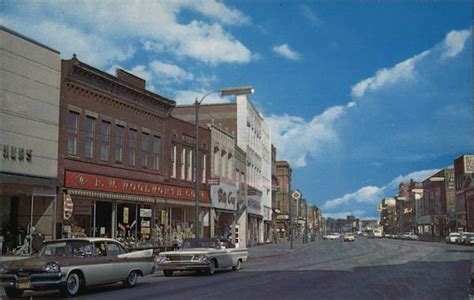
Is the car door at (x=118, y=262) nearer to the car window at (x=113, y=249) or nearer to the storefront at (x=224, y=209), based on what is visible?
the car window at (x=113, y=249)

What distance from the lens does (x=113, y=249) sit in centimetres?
1788

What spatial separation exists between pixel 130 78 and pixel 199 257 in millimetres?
15126

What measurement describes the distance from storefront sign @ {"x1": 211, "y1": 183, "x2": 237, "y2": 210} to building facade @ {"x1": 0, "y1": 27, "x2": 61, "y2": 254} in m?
19.5

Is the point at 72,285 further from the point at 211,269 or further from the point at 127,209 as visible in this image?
the point at 127,209

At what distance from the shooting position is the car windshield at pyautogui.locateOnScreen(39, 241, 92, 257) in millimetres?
16266

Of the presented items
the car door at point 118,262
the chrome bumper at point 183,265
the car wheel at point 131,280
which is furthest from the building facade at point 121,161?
the car door at point 118,262

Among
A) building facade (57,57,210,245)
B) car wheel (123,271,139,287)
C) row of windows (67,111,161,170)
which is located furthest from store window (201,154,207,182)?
car wheel (123,271,139,287)

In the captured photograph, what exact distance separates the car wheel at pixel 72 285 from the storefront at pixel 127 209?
11785 millimetres

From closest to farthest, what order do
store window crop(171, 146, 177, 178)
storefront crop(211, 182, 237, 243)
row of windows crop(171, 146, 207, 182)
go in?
store window crop(171, 146, 177, 178), row of windows crop(171, 146, 207, 182), storefront crop(211, 182, 237, 243)

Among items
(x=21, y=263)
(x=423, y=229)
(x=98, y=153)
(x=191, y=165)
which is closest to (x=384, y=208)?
(x=423, y=229)

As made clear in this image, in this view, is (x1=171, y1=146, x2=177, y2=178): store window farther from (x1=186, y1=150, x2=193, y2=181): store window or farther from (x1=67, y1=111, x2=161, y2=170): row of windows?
(x1=186, y1=150, x2=193, y2=181): store window

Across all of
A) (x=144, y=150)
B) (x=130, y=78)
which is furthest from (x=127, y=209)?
(x=130, y=78)

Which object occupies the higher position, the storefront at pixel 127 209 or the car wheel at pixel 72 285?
the storefront at pixel 127 209

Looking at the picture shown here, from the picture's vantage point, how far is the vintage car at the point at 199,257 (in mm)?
22375
